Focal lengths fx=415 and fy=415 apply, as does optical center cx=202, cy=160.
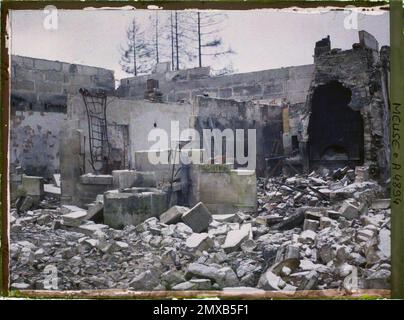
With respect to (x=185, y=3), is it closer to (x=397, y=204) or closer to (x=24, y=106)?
(x=24, y=106)

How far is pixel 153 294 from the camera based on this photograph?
4461 mm

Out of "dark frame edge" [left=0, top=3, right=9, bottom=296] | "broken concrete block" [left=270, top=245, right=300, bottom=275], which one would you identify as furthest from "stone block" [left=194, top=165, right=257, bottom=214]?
"dark frame edge" [left=0, top=3, right=9, bottom=296]

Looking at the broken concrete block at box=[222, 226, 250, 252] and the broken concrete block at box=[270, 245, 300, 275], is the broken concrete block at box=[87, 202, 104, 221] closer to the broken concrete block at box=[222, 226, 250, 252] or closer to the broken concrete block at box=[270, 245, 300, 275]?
the broken concrete block at box=[222, 226, 250, 252]

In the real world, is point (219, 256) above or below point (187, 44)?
below

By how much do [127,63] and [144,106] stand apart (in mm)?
759

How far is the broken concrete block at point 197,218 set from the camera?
4844mm

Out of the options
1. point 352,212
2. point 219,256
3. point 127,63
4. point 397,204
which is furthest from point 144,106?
point 397,204

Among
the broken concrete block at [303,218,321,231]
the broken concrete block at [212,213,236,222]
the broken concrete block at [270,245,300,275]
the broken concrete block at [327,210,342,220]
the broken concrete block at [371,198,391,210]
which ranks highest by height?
the broken concrete block at [371,198,391,210]

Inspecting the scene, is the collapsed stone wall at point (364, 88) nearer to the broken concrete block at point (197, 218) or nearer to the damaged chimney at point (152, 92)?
the broken concrete block at point (197, 218)

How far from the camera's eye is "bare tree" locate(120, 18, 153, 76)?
187 inches

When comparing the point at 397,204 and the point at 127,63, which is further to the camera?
the point at 127,63

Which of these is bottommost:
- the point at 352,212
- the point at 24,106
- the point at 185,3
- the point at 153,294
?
the point at 153,294

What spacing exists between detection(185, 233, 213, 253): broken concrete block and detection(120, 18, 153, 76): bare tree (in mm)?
2187

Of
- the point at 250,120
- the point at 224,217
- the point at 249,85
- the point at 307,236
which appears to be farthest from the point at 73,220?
the point at 249,85
